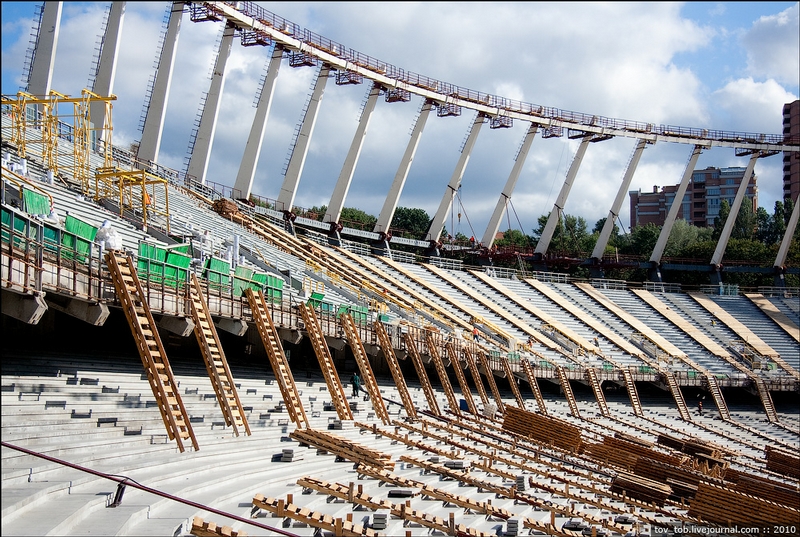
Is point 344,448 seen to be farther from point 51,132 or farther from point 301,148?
point 301,148

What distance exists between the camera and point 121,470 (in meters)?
10.7

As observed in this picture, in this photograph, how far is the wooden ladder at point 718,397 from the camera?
1508 inches

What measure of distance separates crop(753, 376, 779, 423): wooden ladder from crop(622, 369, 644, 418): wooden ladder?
272 inches

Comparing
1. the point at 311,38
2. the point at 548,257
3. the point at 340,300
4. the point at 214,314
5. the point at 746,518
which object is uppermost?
the point at 311,38

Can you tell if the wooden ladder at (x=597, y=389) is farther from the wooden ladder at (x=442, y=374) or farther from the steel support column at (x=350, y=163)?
the steel support column at (x=350, y=163)

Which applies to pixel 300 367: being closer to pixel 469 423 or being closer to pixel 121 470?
pixel 469 423

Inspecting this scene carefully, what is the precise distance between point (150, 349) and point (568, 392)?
23.0m

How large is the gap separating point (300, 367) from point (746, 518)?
13718 millimetres

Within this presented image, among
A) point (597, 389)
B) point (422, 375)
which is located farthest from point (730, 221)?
point (422, 375)

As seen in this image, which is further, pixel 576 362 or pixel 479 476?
pixel 576 362

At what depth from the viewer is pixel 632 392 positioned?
36.5 meters

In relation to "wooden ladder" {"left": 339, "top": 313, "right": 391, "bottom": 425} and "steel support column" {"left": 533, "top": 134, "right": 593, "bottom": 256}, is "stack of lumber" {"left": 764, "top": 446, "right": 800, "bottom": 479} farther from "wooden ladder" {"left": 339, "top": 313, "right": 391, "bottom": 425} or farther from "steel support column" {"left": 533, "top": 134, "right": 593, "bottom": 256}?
"steel support column" {"left": 533, "top": 134, "right": 593, "bottom": 256}

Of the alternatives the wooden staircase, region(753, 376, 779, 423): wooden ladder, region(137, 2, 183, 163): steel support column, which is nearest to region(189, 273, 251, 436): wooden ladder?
the wooden staircase

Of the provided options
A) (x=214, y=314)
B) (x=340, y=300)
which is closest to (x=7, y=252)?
(x=214, y=314)
